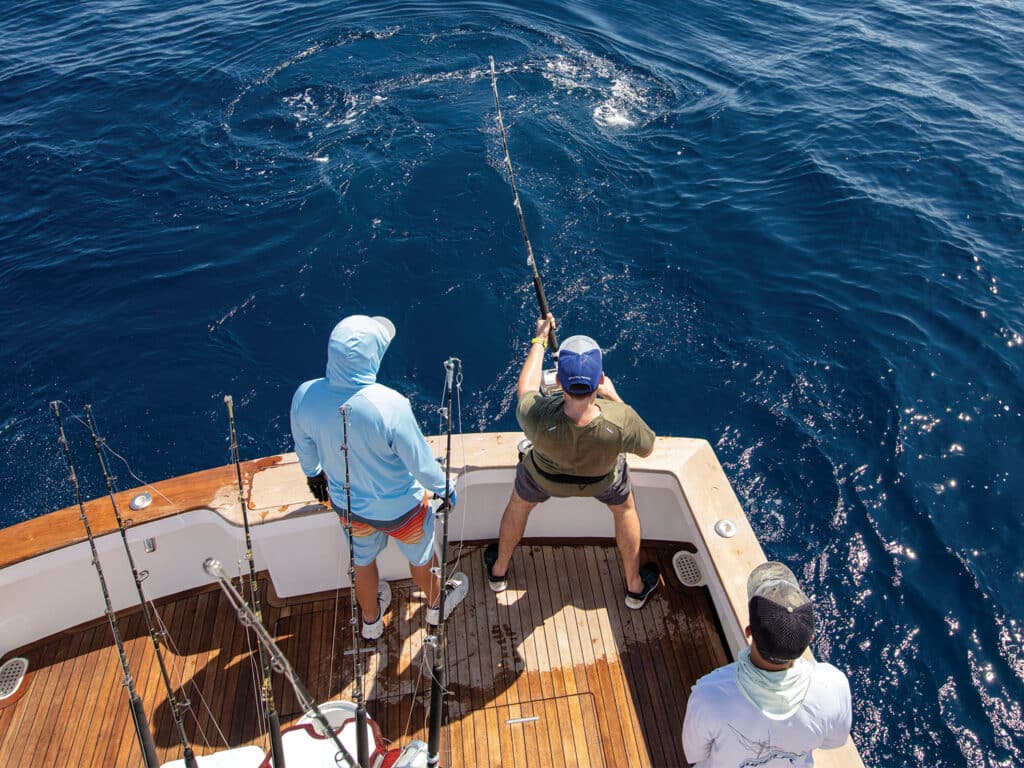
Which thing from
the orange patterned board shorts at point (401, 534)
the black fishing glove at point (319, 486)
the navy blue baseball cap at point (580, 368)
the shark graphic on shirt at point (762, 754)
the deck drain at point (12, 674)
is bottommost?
the deck drain at point (12, 674)

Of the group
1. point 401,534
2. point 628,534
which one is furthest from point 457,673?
point 628,534

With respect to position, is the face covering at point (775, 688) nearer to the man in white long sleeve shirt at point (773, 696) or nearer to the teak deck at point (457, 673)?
the man in white long sleeve shirt at point (773, 696)

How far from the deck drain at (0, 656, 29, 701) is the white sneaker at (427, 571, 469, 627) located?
2.28m

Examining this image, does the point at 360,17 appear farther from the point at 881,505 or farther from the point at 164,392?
the point at 881,505

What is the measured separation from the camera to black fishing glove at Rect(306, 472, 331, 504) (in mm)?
3270

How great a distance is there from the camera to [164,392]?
644 centimetres

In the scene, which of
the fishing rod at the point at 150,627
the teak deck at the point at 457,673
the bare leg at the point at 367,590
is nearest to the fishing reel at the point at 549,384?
the bare leg at the point at 367,590

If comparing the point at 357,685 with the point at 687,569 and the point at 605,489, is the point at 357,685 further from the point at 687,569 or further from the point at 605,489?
the point at 687,569

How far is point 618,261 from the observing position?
24.5ft

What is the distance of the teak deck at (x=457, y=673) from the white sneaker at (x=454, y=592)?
6 cm

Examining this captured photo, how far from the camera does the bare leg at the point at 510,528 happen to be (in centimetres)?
365

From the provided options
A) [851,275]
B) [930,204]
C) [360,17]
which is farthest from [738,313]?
[360,17]

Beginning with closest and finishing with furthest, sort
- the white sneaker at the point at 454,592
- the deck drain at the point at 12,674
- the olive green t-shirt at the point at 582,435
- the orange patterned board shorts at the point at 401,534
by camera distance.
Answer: the olive green t-shirt at the point at 582,435
the orange patterned board shorts at the point at 401,534
the deck drain at the point at 12,674
the white sneaker at the point at 454,592

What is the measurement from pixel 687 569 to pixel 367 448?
2.37 metres
